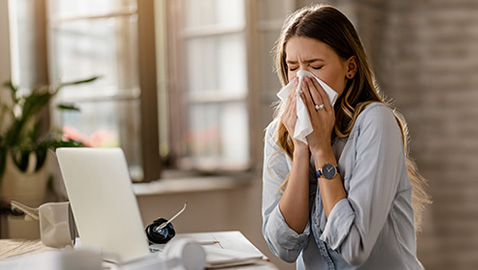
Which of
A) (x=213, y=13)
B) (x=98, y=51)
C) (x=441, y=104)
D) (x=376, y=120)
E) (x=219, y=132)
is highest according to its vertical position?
(x=213, y=13)

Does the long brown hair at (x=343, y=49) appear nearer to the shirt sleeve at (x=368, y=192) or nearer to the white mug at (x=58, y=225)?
the shirt sleeve at (x=368, y=192)

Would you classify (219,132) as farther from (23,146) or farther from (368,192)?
(368,192)

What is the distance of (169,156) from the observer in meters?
3.28

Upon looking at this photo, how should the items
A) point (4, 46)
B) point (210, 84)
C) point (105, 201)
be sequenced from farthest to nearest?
point (210, 84) < point (4, 46) < point (105, 201)

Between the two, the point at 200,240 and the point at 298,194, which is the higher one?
the point at 298,194

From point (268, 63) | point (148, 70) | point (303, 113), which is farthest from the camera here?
point (268, 63)

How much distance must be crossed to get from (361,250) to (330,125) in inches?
12.6

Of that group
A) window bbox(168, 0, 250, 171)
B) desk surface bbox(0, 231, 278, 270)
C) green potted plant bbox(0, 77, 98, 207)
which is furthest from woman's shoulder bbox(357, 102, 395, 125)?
window bbox(168, 0, 250, 171)

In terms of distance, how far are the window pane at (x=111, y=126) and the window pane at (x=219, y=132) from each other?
0.34 metres

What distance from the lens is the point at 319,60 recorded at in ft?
4.88

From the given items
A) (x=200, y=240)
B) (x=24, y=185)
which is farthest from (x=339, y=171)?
(x=24, y=185)

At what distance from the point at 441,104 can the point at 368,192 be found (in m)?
1.95

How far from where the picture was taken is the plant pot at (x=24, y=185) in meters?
1.59

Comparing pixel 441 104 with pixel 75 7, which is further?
pixel 441 104
